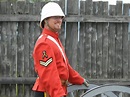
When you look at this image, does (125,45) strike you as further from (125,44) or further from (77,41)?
(77,41)

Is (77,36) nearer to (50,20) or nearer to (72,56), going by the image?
(72,56)

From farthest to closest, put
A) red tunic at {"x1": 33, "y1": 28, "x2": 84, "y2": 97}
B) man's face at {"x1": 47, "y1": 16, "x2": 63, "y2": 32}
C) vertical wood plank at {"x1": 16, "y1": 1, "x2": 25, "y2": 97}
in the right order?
vertical wood plank at {"x1": 16, "y1": 1, "x2": 25, "y2": 97} < man's face at {"x1": 47, "y1": 16, "x2": 63, "y2": 32} < red tunic at {"x1": 33, "y1": 28, "x2": 84, "y2": 97}

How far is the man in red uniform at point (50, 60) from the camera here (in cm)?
340

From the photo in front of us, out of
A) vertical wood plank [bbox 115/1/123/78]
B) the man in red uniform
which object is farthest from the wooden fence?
the man in red uniform

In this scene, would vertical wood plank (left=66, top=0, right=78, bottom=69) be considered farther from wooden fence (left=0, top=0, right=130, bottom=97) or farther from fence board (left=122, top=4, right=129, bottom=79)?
fence board (left=122, top=4, right=129, bottom=79)

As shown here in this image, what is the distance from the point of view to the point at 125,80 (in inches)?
269

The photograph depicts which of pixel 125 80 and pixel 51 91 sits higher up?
pixel 51 91

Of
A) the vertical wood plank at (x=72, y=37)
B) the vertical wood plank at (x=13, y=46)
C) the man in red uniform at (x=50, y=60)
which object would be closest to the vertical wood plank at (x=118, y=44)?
the vertical wood plank at (x=72, y=37)

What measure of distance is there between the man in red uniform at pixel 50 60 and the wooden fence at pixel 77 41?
3.07 meters

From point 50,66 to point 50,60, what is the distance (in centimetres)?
6

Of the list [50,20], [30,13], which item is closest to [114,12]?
[30,13]

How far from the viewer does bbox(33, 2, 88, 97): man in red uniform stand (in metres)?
3.40

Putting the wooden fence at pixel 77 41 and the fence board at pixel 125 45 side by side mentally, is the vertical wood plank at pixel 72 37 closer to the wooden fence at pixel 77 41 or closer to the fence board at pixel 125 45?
the wooden fence at pixel 77 41

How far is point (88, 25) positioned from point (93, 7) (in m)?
0.31
